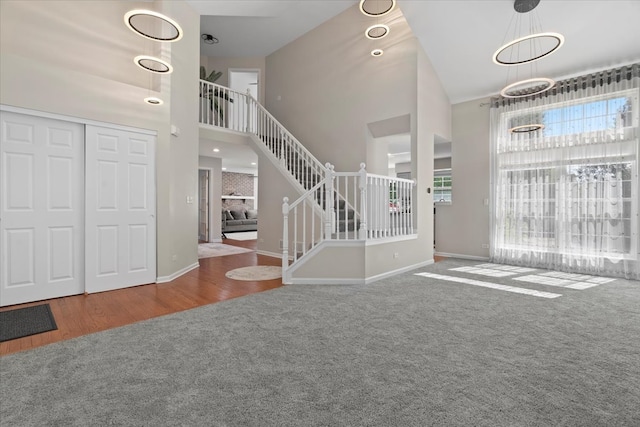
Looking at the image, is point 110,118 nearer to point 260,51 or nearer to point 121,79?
point 121,79

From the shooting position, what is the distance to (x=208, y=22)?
7.23 metres

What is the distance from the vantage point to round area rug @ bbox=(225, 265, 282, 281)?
485cm

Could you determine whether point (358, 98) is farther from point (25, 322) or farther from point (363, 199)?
point (25, 322)

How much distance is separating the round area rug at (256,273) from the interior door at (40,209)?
6.64 ft

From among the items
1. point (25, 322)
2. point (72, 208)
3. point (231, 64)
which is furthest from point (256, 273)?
point (231, 64)

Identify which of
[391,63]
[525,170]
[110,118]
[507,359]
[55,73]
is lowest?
[507,359]

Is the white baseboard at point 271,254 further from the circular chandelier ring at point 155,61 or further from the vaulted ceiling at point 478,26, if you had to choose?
the vaulted ceiling at point 478,26

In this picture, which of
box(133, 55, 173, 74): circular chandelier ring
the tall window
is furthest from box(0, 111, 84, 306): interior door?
the tall window

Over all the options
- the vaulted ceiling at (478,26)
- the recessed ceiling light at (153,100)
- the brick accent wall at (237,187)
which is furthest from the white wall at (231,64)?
the brick accent wall at (237,187)

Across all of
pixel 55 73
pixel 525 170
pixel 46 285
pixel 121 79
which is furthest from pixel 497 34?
pixel 46 285

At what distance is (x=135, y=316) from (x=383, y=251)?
341cm

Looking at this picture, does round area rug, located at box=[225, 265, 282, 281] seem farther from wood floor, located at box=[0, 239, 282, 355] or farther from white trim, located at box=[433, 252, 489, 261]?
white trim, located at box=[433, 252, 489, 261]

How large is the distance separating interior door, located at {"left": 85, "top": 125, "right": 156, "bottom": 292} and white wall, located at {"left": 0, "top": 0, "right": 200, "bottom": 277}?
150 mm

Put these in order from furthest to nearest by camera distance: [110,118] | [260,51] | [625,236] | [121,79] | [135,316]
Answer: [260,51], [625,236], [121,79], [110,118], [135,316]
